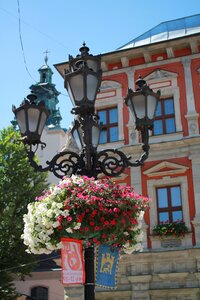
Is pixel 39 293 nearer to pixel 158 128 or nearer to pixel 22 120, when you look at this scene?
pixel 158 128

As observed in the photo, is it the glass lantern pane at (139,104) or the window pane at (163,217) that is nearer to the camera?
the glass lantern pane at (139,104)

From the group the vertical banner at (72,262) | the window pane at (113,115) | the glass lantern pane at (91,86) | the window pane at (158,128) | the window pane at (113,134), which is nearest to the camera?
the vertical banner at (72,262)

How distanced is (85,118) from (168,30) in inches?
615

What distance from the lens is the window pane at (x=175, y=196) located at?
16125 millimetres

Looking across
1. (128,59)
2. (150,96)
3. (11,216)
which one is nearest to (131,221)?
(150,96)

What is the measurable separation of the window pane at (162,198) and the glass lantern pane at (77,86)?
1055 cm

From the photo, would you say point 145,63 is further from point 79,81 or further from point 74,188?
point 74,188

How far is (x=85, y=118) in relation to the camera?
21.4 ft

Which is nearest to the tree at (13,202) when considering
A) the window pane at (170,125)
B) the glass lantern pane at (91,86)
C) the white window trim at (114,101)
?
the white window trim at (114,101)

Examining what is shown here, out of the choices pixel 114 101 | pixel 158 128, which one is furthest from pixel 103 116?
pixel 158 128

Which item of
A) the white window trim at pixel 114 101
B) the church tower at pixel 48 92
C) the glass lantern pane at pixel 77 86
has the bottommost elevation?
the glass lantern pane at pixel 77 86

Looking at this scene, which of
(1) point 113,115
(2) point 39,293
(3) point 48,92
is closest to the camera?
(1) point 113,115

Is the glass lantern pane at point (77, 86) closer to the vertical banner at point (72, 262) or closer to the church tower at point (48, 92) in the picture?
the vertical banner at point (72, 262)

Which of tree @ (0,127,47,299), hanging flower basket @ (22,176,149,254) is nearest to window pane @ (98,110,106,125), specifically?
tree @ (0,127,47,299)
